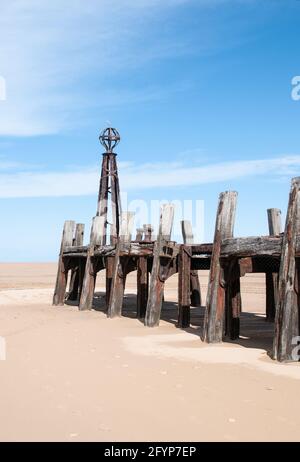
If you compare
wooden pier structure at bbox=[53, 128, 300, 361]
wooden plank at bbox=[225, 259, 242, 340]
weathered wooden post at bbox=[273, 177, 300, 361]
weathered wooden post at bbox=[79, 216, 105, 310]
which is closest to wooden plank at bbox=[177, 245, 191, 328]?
wooden pier structure at bbox=[53, 128, 300, 361]

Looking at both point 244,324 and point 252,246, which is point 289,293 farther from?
point 244,324

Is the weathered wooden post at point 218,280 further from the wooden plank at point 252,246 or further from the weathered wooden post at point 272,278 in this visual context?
the weathered wooden post at point 272,278

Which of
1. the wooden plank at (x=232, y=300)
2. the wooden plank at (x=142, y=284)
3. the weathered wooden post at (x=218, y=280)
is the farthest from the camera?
the wooden plank at (x=142, y=284)

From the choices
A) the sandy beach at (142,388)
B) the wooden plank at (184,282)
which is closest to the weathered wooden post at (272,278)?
the sandy beach at (142,388)

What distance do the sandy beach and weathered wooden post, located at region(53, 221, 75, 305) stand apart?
21.6 ft

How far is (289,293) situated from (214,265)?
2037 mm

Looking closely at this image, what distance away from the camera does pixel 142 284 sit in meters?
13.4

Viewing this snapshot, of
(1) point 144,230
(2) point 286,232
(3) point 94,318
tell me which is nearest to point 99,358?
(2) point 286,232

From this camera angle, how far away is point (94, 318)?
13000 mm

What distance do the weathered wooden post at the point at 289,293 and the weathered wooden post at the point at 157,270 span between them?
4178mm

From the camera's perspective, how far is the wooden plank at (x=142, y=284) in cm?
1321

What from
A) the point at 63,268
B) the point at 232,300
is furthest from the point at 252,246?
the point at 63,268

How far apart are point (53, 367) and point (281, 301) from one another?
347 cm

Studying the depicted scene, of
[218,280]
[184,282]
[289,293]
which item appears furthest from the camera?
[184,282]
